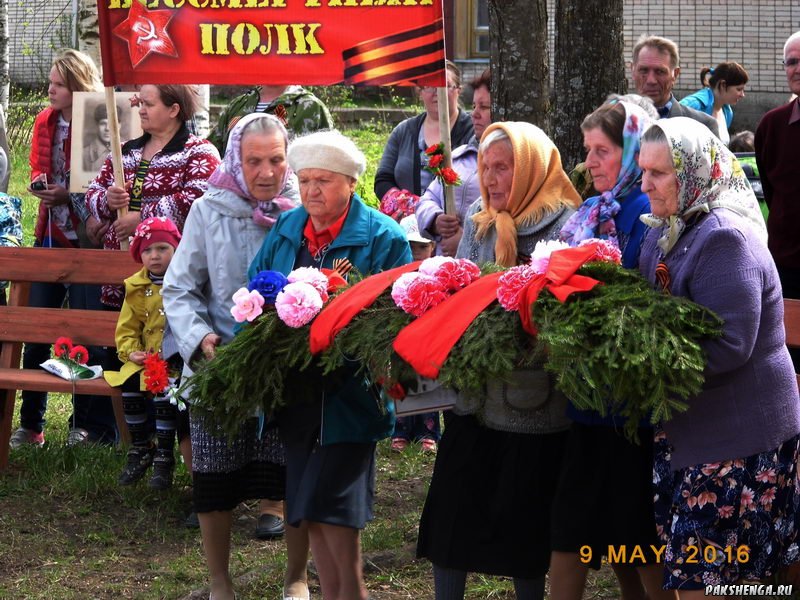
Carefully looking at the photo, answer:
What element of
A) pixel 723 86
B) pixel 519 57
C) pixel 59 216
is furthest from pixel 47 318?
pixel 723 86

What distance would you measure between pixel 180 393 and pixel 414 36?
2.06 metres

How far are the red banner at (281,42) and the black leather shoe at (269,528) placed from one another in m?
2.08

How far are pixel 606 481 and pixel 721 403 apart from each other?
1.81 feet

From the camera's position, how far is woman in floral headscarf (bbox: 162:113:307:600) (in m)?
5.04

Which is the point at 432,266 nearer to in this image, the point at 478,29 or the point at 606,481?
the point at 606,481

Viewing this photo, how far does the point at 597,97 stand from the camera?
7.00 metres

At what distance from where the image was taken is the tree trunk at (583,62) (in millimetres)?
6984

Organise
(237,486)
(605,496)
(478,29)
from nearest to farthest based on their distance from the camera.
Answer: (605,496) < (237,486) < (478,29)

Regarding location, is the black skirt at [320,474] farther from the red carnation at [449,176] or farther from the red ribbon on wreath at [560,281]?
the red carnation at [449,176]

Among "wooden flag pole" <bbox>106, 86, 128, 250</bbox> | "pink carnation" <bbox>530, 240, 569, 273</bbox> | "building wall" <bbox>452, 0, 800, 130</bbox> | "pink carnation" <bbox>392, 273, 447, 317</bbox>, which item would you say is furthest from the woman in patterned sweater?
"building wall" <bbox>452, 0, 800, 130</bbox>

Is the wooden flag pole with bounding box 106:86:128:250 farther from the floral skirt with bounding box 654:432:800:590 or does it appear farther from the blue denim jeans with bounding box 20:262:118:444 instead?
the floral skirt with bounding box 654:432:800:590

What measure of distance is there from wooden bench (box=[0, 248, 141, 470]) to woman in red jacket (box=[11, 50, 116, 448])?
333mm

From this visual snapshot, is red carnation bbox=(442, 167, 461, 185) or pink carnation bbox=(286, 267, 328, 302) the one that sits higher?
red carnation bbox=(442, 167, 461, 185)

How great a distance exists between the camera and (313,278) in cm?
434
